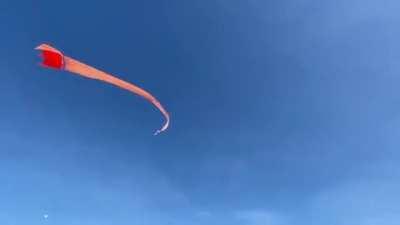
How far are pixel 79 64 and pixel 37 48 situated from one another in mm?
3554

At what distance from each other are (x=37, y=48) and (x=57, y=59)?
6.38 feet

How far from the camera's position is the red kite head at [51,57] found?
39.3 meters

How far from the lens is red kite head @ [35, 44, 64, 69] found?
129ft

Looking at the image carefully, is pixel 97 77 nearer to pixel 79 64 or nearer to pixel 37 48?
pixel 79 64

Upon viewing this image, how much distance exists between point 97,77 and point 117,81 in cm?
199

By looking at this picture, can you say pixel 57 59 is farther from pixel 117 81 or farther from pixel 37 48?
pixel 117 81

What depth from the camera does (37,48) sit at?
38562mm

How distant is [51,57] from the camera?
40.2m

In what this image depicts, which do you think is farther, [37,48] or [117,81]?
[117,81]

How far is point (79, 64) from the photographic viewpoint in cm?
3947

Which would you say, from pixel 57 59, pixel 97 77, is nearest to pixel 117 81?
pixel 97 77

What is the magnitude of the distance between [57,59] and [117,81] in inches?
210

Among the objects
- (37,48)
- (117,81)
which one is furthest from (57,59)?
(117,81)

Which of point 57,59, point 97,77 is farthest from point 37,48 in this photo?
point 97,77
